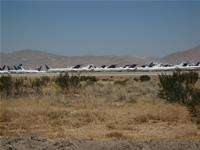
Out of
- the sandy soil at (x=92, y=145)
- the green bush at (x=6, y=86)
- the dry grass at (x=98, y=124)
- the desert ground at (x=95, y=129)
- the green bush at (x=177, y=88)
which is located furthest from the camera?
the green bush at (x=6, y=86)

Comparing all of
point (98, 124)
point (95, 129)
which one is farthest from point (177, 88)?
point (95, 129)

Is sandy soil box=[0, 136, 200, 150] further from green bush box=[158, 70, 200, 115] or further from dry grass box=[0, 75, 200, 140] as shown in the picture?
green bush box=[158, 70, 200, 115]

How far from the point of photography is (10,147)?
687 cm

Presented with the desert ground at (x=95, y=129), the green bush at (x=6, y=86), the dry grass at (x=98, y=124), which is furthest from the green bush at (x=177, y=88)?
the green bush at (x=6, y=86)

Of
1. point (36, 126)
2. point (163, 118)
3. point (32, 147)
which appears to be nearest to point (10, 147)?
point (32, 147)

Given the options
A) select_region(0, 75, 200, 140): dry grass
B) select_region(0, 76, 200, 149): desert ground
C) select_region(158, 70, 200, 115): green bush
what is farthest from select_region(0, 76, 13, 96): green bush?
select_region(158, 70, 200, 115): green bush

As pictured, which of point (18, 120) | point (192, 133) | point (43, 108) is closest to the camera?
point (192, 133)

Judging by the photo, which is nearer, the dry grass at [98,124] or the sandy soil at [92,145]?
the sandy soil at [92,145]

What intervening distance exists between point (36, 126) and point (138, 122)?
4.13 metres

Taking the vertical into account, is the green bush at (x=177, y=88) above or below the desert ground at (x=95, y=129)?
above

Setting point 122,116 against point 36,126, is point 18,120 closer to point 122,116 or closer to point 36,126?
point 36,126

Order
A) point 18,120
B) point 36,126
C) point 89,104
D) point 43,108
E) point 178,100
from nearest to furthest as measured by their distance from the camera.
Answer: point 36,126 < point 18,120 < point 43,108 < point 89,104 < point 178,100

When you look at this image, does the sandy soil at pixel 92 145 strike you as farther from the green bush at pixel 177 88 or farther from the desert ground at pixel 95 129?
the green bush at pixel 177 88

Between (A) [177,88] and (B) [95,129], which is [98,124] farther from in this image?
(A) [177,88]
